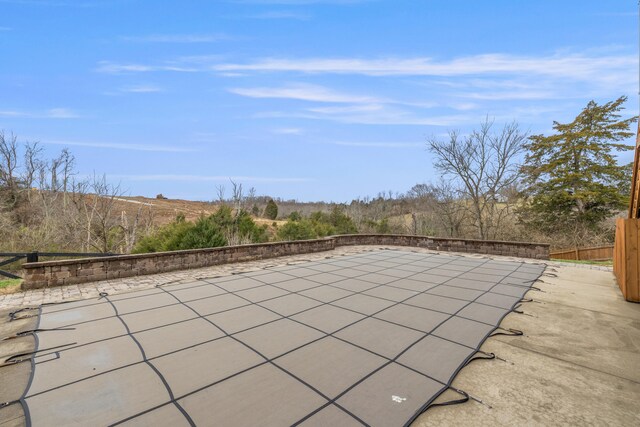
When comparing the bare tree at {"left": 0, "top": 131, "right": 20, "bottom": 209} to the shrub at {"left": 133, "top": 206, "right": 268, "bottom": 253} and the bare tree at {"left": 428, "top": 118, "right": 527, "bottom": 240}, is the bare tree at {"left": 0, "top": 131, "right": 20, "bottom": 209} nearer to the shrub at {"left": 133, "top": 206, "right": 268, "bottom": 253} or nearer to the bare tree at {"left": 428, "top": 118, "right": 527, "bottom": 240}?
the shrub at {"left": 133, "top": 206, "right": 268, "bottom": 253}

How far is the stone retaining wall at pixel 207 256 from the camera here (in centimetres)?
450

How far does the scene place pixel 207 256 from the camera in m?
6.25

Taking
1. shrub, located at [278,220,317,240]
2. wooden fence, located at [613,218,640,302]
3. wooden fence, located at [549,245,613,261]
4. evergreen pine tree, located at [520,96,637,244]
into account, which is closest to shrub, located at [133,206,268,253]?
shrub, located at [278,220,317,240]

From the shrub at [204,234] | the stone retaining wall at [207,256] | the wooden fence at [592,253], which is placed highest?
the shrub at [204,234]

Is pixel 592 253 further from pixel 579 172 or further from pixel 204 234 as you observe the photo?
pixel 204 234

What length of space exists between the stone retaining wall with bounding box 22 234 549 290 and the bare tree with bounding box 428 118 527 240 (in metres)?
5.34

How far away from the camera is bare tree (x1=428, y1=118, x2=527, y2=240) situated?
12906 millimetres

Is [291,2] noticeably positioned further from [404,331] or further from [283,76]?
[404,331]

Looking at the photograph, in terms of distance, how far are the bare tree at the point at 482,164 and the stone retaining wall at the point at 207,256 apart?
17.5 ft

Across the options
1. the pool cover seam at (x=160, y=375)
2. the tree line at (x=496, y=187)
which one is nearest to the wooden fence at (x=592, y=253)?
the tree line at (x=496, y=187)

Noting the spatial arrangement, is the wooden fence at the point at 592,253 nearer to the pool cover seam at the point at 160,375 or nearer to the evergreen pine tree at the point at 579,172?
the evergreen pine tree at the point at 579,172

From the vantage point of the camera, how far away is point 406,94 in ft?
31.2

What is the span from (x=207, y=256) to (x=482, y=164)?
13.4 meters

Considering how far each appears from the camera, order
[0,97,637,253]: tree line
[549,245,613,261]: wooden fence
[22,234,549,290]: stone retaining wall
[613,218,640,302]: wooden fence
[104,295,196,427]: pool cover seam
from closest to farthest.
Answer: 1. [104,295,196,427]: pool cover seam
2. [613,218,640,302]: wooden fence
3. [22,234,549,290]: stone retaining wall
4. [549,245,613,261]: wooden fence
5. [0,97,637,253]: tree line
